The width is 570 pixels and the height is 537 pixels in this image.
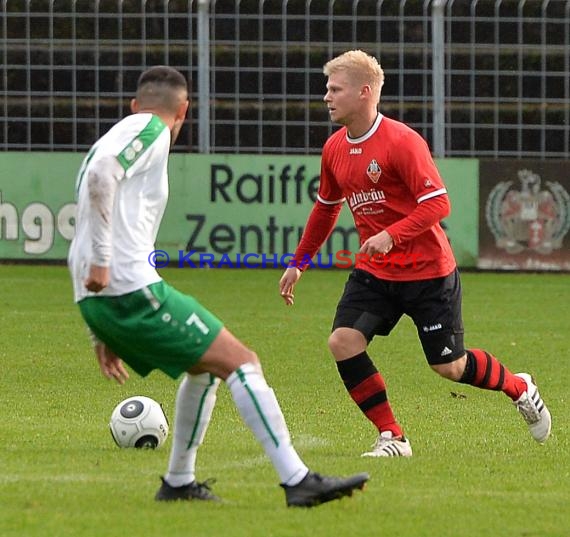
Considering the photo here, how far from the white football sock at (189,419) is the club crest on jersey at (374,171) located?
192 centimetres

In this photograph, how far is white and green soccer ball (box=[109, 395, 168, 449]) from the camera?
783 centimetres

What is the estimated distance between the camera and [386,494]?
6.46 m

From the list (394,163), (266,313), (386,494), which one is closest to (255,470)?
(386,494)

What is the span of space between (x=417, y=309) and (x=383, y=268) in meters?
0.26

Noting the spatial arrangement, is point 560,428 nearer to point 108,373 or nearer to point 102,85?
point 108,373

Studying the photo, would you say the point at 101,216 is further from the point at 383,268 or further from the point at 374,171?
the point at 383,268

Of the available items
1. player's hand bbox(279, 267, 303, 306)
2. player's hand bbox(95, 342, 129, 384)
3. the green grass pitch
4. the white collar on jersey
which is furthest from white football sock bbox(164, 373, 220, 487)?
the white collar on jersey

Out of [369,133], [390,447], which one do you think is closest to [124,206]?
[369,133]

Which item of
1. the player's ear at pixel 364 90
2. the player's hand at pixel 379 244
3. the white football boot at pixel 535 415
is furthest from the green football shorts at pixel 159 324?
the white football boot at pixel 535 415

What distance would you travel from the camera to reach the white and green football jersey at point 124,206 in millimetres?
5703

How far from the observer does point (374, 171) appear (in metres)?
7.73

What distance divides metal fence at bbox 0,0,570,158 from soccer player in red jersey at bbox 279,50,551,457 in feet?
39.9

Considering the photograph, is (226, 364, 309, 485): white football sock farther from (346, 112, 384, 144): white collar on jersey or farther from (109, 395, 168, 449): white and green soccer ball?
(346, 112, 384, 144): white collar on jersey

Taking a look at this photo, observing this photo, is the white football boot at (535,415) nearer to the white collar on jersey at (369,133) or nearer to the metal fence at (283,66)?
the white collar on jersey at (369,133)
